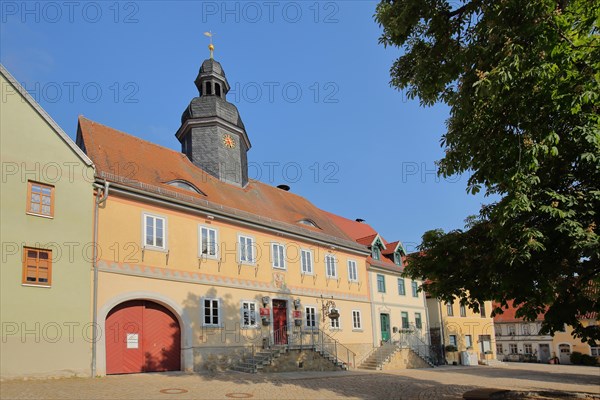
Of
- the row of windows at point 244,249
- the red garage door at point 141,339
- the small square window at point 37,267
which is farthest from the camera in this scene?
the row of windows at point 244,249

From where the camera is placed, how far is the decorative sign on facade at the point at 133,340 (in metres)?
18.3

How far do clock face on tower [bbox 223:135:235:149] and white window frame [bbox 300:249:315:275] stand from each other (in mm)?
6468

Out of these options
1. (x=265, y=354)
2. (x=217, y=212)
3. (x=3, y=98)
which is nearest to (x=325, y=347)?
→ (x=265, y=354)

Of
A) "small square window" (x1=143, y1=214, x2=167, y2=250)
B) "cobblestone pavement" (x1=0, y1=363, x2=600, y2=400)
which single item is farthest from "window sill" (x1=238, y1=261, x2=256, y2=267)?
"cobblestone pavement" (x1=0, y1=363, x2=600, y2=400)

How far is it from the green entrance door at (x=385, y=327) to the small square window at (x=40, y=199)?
20352 millimetres

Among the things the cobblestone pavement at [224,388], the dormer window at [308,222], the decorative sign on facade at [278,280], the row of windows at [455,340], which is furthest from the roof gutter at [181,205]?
the row of windows at [455,340]

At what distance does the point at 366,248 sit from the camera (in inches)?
1223

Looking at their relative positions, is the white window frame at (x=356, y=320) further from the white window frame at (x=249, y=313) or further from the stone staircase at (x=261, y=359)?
the white window frame at (x=249, y=313)

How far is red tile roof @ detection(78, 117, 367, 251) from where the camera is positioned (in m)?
20.3

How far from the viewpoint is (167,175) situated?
22297 millimetres

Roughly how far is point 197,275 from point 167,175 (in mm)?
4600

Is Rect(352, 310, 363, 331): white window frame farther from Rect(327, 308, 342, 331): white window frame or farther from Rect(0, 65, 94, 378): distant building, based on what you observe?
Rect(0, 65, 94, 378): distant building

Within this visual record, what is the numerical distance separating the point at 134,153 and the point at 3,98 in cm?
649

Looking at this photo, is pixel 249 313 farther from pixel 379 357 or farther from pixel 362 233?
pixel 362 233
